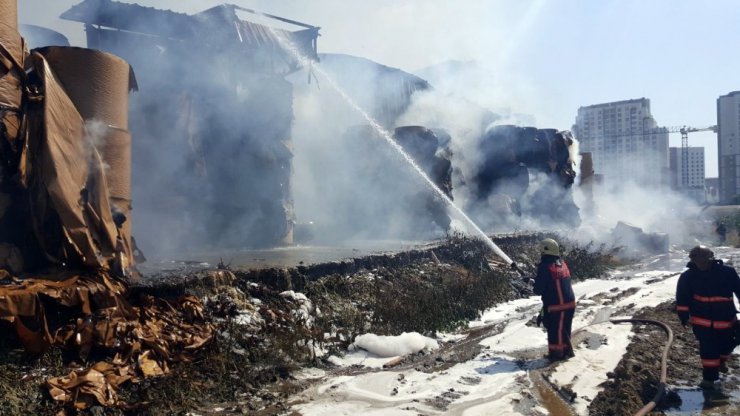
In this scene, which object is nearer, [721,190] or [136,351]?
[136,351]

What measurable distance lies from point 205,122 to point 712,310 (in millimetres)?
10071

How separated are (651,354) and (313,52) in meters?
11.8

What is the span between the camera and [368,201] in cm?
1638

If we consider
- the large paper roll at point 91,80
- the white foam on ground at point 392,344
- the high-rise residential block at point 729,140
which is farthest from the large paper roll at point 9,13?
the high-rise residential block at point 729,140

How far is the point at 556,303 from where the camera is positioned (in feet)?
21.4

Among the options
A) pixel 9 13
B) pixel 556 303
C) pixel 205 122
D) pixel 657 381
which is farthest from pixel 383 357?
pixel 205 122

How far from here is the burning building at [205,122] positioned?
36.0 ft

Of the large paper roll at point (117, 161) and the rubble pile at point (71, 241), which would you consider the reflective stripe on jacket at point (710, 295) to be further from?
the large paper roll at point (117, 161)

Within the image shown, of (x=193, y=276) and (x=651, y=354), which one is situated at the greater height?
(x=193, y=276)

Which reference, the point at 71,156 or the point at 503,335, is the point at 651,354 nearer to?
the point at 503,335

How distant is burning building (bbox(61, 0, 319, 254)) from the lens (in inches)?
432

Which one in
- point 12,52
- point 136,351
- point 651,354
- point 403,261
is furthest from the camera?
point 403,261

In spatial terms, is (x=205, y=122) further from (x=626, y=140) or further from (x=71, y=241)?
(x=626, y=140)

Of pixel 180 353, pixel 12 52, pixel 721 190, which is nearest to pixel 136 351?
pixel 180 353
